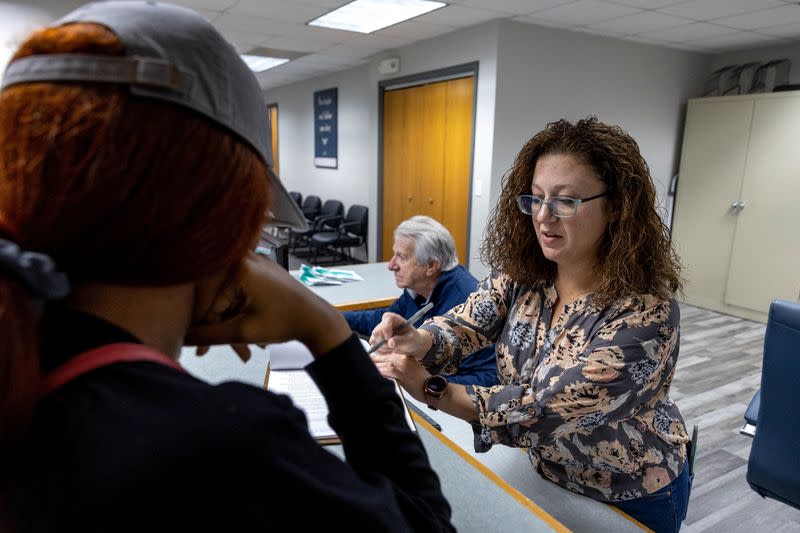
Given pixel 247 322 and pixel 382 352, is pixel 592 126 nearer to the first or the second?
pixel 382 352

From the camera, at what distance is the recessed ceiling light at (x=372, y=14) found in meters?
4.13

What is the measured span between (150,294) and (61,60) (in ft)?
0.59

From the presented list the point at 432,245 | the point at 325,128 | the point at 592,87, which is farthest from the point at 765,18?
the point at 325,128

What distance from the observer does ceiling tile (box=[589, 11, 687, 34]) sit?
4160mm

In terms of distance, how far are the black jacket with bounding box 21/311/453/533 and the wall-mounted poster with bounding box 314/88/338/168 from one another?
7.61 m

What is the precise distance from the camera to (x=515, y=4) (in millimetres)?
3922

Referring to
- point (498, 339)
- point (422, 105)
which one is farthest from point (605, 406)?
point (422, 105)

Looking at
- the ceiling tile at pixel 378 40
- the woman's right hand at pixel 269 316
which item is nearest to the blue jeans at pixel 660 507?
the woman's right hand at pixel 269 316

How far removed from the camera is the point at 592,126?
1.27 metres

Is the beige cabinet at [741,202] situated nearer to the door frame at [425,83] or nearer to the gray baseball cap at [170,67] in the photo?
the door frame at [425,83]

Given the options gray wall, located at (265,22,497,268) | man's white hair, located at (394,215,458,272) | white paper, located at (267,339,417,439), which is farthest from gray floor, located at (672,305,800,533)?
gray wall, located at (265,22,497,268)

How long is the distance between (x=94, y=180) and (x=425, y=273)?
1.94 meters

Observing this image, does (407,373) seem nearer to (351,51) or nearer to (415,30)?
(415,30)

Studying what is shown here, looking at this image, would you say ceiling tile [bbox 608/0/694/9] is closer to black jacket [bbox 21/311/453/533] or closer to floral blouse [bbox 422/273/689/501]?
floral blouse [bbox 422/273/689/501]
